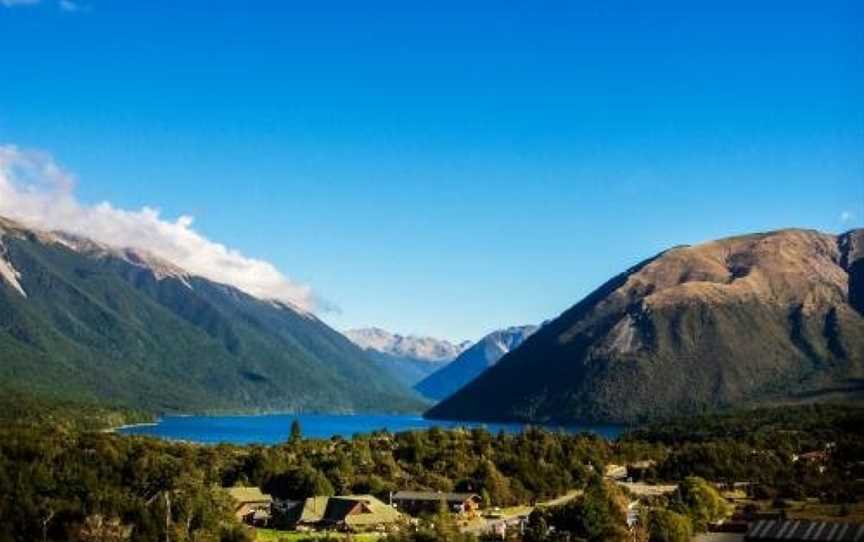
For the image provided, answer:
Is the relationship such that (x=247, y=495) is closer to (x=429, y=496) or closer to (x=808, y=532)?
(x=429, y=496)

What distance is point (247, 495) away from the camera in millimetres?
110062

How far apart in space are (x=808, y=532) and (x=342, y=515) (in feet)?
145

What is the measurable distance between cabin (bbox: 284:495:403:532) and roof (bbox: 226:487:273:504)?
19.3 feet

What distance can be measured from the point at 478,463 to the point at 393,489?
1727 centimetres

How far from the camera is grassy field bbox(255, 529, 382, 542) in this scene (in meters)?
89.9

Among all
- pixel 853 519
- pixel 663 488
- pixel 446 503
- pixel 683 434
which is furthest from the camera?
pixel 683 434

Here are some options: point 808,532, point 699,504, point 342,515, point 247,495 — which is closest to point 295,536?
point 342,515

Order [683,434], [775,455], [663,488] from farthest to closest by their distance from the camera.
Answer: [683,434] → [775,455] → [663,488]

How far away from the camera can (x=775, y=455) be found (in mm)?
146750

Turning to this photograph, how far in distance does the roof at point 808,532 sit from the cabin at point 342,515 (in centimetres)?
3349

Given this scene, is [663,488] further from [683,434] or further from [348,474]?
[683,434]

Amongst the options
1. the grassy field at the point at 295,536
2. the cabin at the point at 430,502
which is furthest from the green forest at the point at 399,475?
the cabin at the point at 430,502

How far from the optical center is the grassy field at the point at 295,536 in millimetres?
89938

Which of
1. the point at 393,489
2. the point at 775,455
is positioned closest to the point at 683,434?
the point at 775,455
